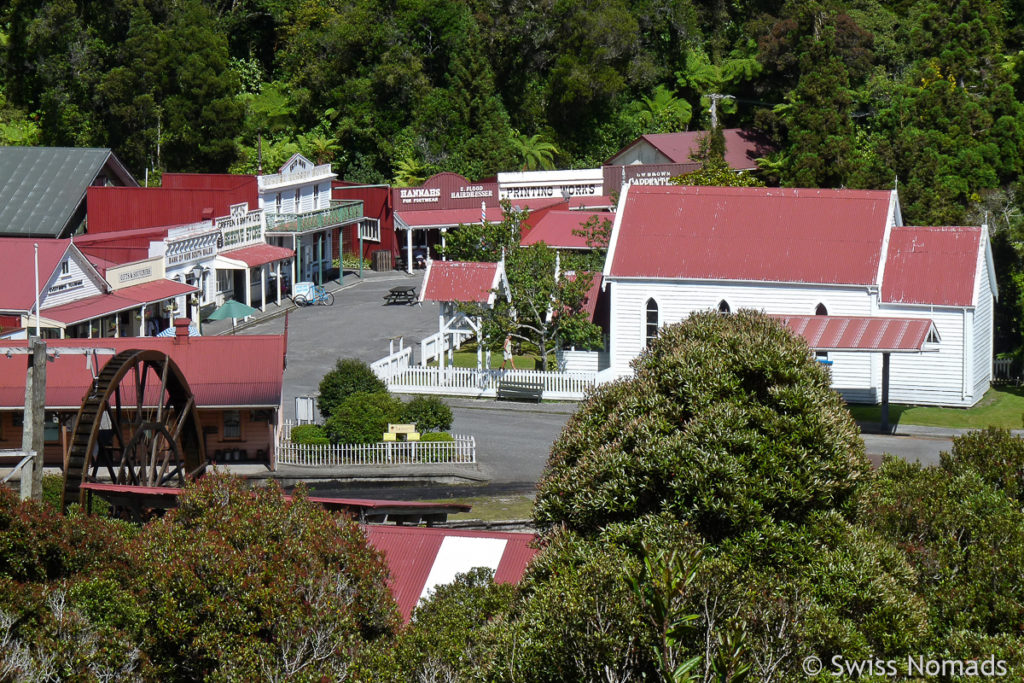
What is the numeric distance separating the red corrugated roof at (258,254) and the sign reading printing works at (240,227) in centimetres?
40

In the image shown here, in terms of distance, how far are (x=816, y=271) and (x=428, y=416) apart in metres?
14.5

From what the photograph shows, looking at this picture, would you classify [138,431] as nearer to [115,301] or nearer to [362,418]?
[362,418]

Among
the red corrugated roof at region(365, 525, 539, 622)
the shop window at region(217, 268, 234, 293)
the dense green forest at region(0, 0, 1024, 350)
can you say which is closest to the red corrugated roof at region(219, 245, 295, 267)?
the shop window at region(217, 268, 234, 293)

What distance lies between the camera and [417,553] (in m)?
22.4

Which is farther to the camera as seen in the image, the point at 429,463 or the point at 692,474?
the point at 429,463

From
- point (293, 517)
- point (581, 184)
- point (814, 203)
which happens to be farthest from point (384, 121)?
point (293, 517)

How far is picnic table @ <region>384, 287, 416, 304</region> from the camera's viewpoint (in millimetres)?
57750

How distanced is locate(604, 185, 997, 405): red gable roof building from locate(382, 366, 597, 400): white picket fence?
218cm

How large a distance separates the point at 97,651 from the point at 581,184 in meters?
55.9

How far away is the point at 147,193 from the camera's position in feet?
193

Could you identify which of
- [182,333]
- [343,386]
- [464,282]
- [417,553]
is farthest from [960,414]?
[417,553]

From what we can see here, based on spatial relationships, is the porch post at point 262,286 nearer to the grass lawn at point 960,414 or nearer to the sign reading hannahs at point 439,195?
the sign reading hannahs at point 439,195

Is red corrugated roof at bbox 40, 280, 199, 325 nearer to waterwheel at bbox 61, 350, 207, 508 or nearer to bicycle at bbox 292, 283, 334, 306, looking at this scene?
bicycle at bbox 292, 283, 334, 306

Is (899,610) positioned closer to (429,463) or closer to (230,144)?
(429,463)
